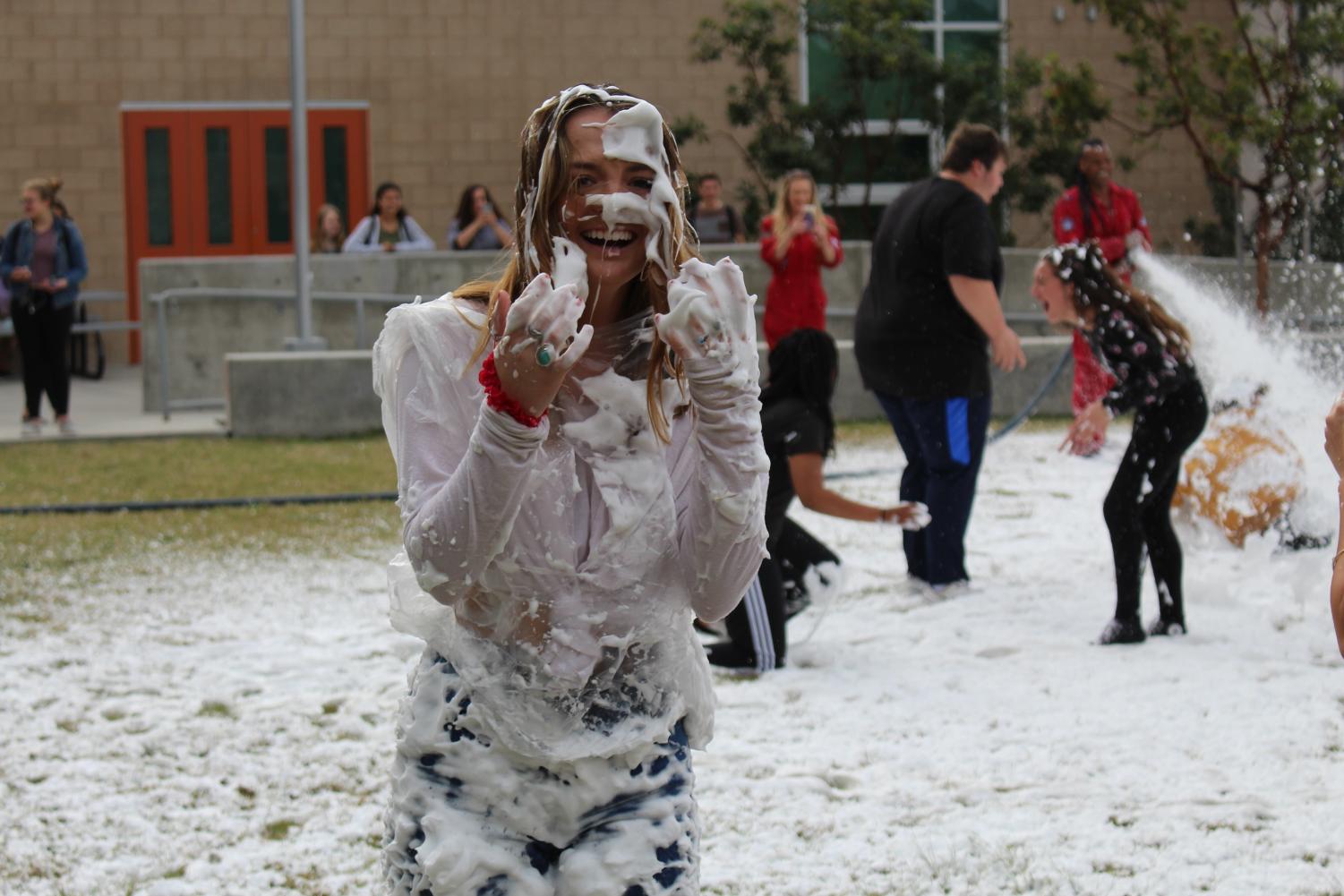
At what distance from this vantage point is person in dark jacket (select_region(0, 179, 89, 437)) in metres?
11.7

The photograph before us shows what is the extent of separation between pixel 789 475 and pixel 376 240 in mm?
Answer: 9365

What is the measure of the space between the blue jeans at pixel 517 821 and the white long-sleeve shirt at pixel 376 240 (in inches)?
494

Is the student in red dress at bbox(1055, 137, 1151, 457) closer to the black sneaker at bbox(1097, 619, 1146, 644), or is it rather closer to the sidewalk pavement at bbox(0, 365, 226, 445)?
the black sneaker at bbox(1097, 619, 1146, 644)

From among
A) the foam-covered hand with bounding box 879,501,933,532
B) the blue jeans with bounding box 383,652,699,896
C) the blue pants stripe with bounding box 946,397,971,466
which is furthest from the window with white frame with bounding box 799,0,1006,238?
the blue jeans with bounding box 383,652,699,896

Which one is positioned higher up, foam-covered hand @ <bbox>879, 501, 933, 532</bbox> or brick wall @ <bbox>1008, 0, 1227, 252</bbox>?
brick wall @ <bbox>1008, 0, 1227, 252</bbox>

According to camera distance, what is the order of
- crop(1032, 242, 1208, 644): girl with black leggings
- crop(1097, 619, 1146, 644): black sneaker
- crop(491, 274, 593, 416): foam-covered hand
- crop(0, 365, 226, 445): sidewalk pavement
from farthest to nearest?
crop(0, 365, 226, 445): sidewalk pavement < crop(1097, 619, 1146, 644): black sneaker < crop(1032, 242, 1208, 644): girl with black leggings < crop(491, 274, 593, 416): foam-covered hand

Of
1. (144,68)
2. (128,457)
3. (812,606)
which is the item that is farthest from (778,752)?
(144,68)

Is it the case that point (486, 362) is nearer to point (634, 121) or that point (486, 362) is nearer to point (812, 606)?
point (634, 121)

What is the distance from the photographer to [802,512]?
8836 mm

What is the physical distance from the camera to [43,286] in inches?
460

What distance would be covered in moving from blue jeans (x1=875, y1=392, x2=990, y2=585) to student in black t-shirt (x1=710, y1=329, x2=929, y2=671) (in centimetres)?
86

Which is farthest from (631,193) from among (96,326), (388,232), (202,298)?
(96,326)

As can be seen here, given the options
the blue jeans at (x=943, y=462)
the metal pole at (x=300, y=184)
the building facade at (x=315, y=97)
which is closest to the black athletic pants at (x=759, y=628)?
the blue jeans at (x=943, y=462)

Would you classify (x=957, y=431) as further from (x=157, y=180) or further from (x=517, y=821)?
(x=157, y=180)
